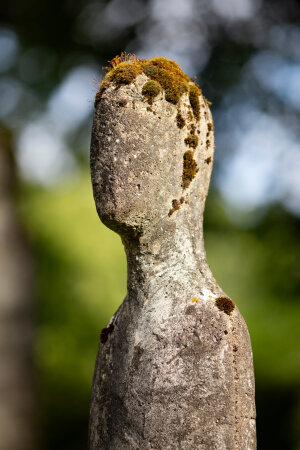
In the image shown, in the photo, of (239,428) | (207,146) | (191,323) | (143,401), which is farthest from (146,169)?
(239,428)

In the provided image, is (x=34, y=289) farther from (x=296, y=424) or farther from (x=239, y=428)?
(x=239, y=428)

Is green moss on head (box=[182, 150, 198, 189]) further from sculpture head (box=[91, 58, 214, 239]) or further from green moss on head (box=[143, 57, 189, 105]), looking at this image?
green moss on head (box=[143, 57, 189, 105])

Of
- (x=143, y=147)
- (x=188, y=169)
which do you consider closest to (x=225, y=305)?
(x=188, y=169)

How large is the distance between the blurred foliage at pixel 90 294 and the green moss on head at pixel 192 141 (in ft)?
15.4

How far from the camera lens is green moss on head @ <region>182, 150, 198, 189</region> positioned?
279cm

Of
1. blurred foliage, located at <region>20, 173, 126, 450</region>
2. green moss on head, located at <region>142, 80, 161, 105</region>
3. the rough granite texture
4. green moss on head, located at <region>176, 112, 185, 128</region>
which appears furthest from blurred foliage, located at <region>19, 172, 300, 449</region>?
green moss on head, located at <region>142, 80, 161, 105</region>

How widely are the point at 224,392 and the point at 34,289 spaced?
5111 millimetres

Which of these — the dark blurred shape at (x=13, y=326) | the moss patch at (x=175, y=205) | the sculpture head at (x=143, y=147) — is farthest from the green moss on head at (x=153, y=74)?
the dark blurred shape at (x=13, y=326)

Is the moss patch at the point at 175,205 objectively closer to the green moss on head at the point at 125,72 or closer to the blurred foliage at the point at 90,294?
the green moss on head at the point at 125,72

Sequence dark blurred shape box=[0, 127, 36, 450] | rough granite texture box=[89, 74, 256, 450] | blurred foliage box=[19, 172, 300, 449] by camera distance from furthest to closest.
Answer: blurred foliage box=[19, 172, 300, 449] → dark blurred shape box=[0, 127, 36, 450] → rough granite texture box=[89, 74, 256, 450]

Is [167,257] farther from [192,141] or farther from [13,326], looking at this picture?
[13,326]

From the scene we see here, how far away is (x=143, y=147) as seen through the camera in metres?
2.65

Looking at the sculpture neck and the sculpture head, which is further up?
the sculpture head

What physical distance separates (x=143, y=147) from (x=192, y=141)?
0.31m
